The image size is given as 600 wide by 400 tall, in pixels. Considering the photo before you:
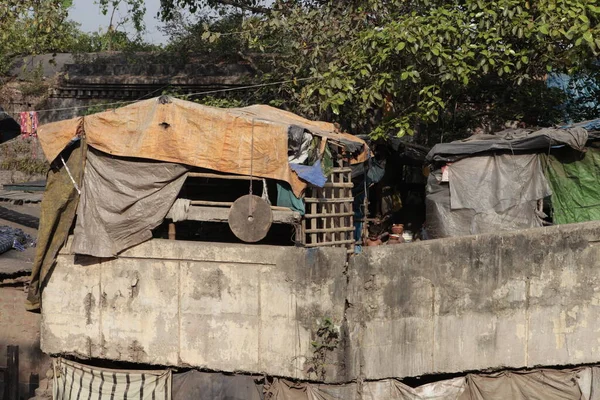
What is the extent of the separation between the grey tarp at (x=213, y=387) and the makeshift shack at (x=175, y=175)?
1.58 m

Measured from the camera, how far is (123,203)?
9914 millimetres

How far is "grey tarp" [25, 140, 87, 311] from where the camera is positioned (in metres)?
10.0

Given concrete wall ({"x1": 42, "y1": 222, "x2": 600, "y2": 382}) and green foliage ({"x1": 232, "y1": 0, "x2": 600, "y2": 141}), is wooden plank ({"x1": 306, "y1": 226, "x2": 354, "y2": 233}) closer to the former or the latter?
concrete wall ({"x1": 42, "y1": 222, "x2": 600, "y2": 382})

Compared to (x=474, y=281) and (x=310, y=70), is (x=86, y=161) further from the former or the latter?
(x=474, y=281)

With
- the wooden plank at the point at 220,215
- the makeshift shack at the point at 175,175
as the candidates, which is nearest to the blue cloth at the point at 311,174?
the makeshift shack at the point at 175,175

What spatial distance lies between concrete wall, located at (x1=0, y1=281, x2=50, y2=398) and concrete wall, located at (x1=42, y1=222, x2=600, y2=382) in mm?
2616

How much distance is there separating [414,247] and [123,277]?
3.28 metres

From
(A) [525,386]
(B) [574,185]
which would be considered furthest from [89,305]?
(B) [574,185]

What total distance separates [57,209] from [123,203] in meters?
0.77

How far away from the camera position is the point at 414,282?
9.49 metres

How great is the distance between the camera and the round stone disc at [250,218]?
31.0 ft

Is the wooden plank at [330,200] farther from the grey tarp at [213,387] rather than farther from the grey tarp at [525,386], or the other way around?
the grey tarp at [525,386]

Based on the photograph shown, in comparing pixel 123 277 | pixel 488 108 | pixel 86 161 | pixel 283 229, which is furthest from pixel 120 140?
pixel 488 108

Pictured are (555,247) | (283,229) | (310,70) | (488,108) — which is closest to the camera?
(555,247)
